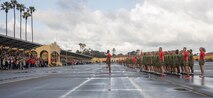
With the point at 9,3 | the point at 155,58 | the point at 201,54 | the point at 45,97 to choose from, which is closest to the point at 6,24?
the point at 9,3

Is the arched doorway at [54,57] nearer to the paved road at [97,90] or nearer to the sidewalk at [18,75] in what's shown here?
the sidewalk at [18,75]

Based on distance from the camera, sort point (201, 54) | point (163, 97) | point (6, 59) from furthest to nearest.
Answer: point (6, 59)
point (201, 54)
point (163, 97)

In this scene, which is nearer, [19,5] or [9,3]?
[9,3]

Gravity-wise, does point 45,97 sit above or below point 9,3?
below

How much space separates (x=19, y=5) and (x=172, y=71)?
84953 millimetres

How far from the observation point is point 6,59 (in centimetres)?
5994

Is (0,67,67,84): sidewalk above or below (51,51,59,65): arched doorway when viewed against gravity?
below

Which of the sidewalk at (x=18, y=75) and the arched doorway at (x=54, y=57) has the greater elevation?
the arched doorway at (x=54, y=57)

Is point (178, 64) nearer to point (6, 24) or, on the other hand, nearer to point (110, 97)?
point (110, 97)

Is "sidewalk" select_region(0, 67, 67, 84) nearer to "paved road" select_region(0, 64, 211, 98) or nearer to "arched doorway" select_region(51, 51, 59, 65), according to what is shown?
"paved road" select_region(0, 64, 211, 98)

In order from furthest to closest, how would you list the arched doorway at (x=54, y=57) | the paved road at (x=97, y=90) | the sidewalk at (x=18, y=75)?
the arched doorway at (x=54, y=57) → the sidewalk at (x=18, y=75) → the paved road at (x=97, y=90)

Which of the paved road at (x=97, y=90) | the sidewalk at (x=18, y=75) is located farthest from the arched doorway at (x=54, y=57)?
the paved road at (x=97, y=90)

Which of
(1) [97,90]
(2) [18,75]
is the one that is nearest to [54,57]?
(2) [18,75]

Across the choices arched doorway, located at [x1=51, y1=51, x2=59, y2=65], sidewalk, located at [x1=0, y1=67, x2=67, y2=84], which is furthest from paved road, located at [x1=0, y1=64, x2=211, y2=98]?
arched doorway, located at [x1=51, y1=51, x2=59, y2=65]
